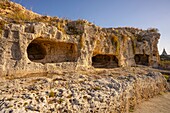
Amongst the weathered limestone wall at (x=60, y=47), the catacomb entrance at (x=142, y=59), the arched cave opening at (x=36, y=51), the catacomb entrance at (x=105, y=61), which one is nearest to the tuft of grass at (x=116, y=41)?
the weathered limestone wall at (x=60, y=47)

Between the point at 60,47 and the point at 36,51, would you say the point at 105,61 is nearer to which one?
the point at 60,47

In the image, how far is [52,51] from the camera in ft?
45.5

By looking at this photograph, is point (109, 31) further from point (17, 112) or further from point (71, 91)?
point (17, 112)

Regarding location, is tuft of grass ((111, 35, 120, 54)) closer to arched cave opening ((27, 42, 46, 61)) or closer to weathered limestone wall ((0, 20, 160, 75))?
weathered limestone wall ((0, 20, 160, 75))

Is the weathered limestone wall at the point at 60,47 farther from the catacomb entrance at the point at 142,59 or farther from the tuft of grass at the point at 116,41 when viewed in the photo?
the catacomb entrance at the point at 142,59

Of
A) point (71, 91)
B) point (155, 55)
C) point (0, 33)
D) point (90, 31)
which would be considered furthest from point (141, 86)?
point (155, 55)

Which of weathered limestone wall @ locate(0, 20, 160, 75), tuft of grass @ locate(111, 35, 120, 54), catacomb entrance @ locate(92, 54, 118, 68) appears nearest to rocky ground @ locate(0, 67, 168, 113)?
weathered limestone wall @ locate(0, 20, 160, 75)

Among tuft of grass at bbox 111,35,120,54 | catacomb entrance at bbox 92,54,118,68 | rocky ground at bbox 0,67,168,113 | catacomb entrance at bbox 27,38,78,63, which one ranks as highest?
tuft of grass at bbox 111,35,120,54

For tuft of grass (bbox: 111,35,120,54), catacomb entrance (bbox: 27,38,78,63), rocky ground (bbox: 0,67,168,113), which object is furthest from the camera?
tuft of grass (bbox: 111,35,120,54)

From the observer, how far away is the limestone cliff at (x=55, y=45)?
32.3 feet

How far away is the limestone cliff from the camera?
984 centimetres

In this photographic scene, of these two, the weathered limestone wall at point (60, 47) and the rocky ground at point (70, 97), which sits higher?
the weathered limestone wall at point (60, 47)

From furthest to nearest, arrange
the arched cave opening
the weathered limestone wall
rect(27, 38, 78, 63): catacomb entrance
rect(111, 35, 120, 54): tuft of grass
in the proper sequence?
rect(111, 35, 120, 54): tuft of grass, the arched cave opening, rect(27, 38, 78, 63): catacomb entrance, the weathered limestone wall

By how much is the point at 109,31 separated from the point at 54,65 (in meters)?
10.6
